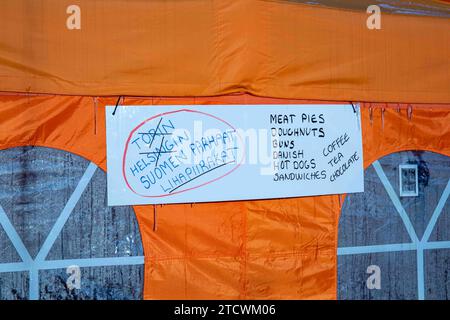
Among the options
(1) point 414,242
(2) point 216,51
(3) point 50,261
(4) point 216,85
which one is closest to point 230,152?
(4) point 216,85

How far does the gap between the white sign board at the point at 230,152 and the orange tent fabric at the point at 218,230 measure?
93 mm

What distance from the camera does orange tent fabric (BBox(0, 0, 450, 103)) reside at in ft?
15.1

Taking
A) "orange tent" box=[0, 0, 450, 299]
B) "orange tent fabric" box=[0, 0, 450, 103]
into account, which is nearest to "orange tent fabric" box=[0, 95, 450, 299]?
"orange tent" box=[0, 0, 450, 299]

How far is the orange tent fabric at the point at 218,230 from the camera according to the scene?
15.1ft

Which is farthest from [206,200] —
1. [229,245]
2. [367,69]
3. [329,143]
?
[367,69]

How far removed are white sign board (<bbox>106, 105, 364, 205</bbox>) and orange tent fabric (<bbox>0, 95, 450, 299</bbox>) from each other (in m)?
0.09

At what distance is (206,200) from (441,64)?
283 centimetres

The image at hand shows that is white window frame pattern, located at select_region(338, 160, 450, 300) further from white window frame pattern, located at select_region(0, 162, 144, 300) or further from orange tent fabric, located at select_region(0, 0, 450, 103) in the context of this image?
white window frame pattern, located at select_region(0, 162, 144, 300)

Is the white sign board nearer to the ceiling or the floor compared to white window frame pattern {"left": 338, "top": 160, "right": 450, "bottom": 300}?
nearer to the ceiling

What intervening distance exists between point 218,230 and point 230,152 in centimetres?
71

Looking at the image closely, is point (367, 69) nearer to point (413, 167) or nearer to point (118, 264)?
point (413, 167)

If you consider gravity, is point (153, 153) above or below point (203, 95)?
below

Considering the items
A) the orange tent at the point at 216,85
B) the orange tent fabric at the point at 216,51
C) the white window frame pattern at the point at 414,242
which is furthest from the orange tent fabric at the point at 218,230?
the white window frame pattern at the point at 414,242

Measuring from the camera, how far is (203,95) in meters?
4.89
